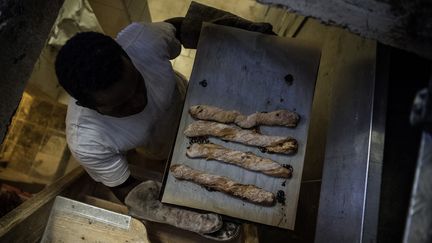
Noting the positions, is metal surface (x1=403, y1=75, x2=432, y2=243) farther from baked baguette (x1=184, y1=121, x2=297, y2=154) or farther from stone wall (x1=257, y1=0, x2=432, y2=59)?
baked baguette (x1=184, y1=121, x2=297, y2=154)

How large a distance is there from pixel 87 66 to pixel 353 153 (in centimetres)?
139

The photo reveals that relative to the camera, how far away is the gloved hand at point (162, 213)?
6.23ft

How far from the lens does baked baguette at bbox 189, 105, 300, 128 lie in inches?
74.5

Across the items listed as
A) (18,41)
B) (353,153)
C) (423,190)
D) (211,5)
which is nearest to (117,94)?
(18,41)

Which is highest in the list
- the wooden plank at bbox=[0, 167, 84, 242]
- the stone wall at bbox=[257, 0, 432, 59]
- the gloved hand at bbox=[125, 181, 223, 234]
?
the stone wall at bbox=[257, 0, 432, 59]

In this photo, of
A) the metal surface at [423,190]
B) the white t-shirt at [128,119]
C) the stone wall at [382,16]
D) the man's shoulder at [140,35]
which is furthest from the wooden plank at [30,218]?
the metal surface at [423,190]

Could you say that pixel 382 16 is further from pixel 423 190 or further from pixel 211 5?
pixel 211 5

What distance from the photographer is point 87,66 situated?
1693 mm

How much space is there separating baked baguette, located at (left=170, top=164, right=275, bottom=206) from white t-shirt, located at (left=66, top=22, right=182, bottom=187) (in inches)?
20.2

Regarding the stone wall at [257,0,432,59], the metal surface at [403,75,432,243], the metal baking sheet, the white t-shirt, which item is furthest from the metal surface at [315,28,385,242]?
the white t-shirt

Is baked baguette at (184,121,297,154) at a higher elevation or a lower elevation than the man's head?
lower

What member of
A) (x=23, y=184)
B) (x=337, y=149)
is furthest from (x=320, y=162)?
(x=23, y=184)

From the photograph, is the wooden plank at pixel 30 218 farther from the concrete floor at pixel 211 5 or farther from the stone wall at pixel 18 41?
the concrete floor at pixel 211 5

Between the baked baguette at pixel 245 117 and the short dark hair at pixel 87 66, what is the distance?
0.47 meters
